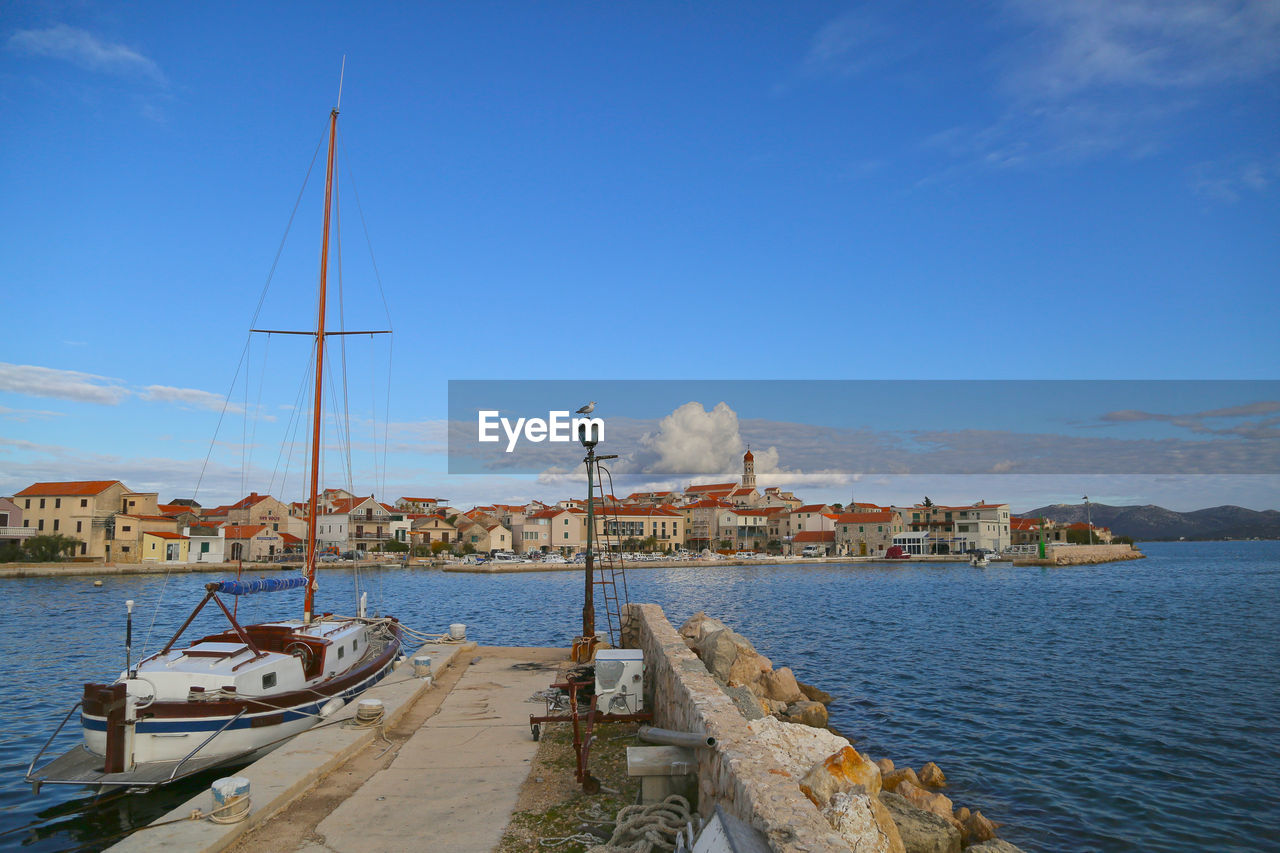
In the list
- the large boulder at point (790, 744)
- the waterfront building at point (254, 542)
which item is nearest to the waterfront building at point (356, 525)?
the waterfront building at point (254, 542)

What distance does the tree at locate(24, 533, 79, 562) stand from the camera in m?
74.4

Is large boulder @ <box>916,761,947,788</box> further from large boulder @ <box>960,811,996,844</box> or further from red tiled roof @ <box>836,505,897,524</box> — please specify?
red tiled roof @ <box>836,505,897,524</box>

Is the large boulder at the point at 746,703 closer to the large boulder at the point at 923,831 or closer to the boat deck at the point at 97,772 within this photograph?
the large boulder at the point at 923,831

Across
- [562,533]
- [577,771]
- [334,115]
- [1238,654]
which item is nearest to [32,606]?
[334,115]

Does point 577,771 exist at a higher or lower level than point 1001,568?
higher

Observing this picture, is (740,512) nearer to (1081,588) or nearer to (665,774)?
(1081,588)

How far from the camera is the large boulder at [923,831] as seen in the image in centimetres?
999

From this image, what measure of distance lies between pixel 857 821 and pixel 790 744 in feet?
10.2

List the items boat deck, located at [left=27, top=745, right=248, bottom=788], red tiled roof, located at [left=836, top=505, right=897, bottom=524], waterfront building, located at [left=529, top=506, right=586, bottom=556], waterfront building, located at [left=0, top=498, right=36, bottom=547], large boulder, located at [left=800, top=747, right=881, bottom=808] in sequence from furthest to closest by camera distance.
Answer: red tiled roof, located at [left=836, top=505, right=897, bottom=524] < waterfront building, located at [left=529, top=506, right=586, bottom=556] < waterfront building, located at [left=0, top=498, right=36, bottom=547] < boat deck, located at [left=27, top=745, right=248, bottom=788] < large boulder, located at [left=800, top=747, right=881, bottom=808]

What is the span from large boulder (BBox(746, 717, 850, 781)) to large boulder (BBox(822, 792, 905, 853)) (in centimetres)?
47

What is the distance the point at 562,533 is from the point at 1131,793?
103m

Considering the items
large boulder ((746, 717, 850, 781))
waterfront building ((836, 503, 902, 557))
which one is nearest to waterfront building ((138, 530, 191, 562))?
large boulder ((746, 717, 850, 781))

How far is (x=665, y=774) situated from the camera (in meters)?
8.00

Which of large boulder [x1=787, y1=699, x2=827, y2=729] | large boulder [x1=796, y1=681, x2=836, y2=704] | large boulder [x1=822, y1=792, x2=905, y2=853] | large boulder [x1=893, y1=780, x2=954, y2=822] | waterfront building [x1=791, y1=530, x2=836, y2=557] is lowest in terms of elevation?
waterfront building [x1=791, y1=530, x2=836, y2=557]
